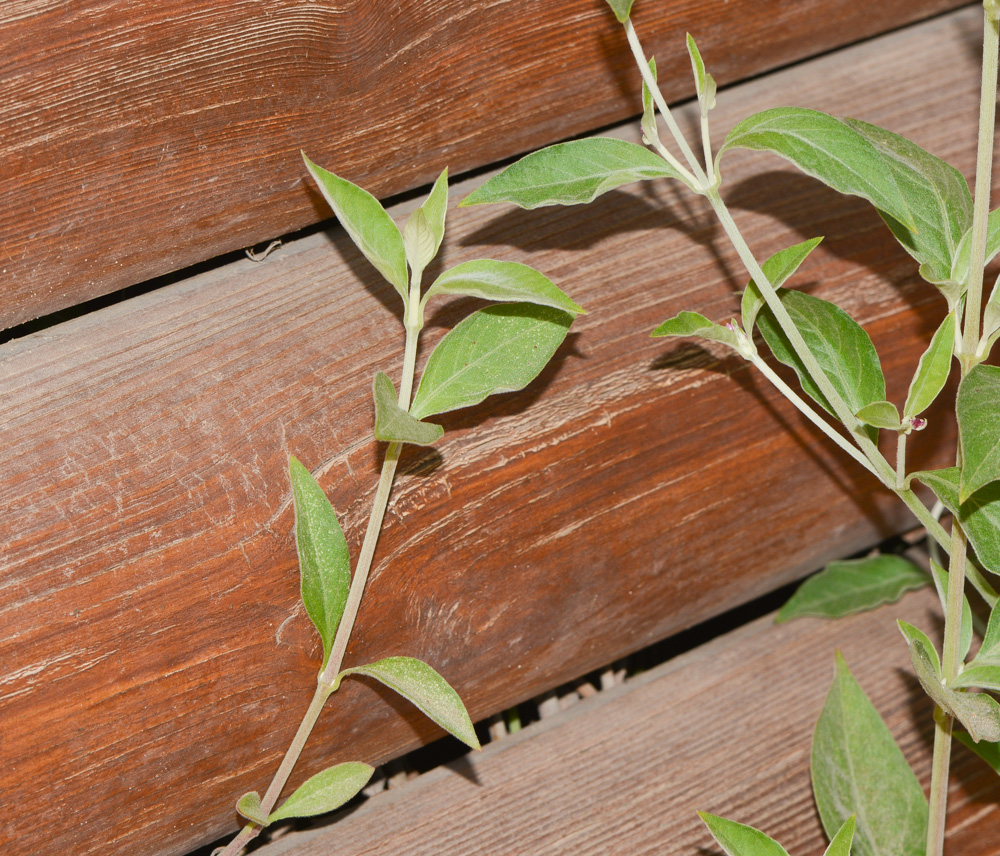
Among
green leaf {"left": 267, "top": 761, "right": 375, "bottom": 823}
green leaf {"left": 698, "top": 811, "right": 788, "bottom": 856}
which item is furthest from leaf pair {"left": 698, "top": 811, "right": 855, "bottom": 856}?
green leaf {"left": 267, "top": 761, "right": 375, "bottom": 823}

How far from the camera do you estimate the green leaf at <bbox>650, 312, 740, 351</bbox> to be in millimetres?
578

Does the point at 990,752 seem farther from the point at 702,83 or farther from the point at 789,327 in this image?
the point at 702,83

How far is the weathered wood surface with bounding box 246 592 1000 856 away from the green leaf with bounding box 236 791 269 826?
0.07m

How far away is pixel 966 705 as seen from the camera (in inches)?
22.2

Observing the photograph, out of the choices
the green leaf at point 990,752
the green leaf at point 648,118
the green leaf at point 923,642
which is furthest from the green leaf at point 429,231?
the green leaf at point 990,752

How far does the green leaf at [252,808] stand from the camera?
1.92 feet

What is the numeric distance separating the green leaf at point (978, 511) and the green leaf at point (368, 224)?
0.33m

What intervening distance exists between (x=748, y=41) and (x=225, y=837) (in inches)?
28.2

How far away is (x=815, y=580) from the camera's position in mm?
795

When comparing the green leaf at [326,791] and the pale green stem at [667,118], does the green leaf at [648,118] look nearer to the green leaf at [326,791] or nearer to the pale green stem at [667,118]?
the pale green stem at [667,118]

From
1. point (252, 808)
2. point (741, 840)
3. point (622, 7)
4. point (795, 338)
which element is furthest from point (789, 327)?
point (252, 808)

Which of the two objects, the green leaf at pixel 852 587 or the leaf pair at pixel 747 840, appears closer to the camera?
the leaf pair at pixel 747 840

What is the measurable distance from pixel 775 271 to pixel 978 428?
156 millimetres

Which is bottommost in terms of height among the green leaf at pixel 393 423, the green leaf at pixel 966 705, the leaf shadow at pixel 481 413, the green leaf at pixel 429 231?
the green leaf at pixel 966 705
